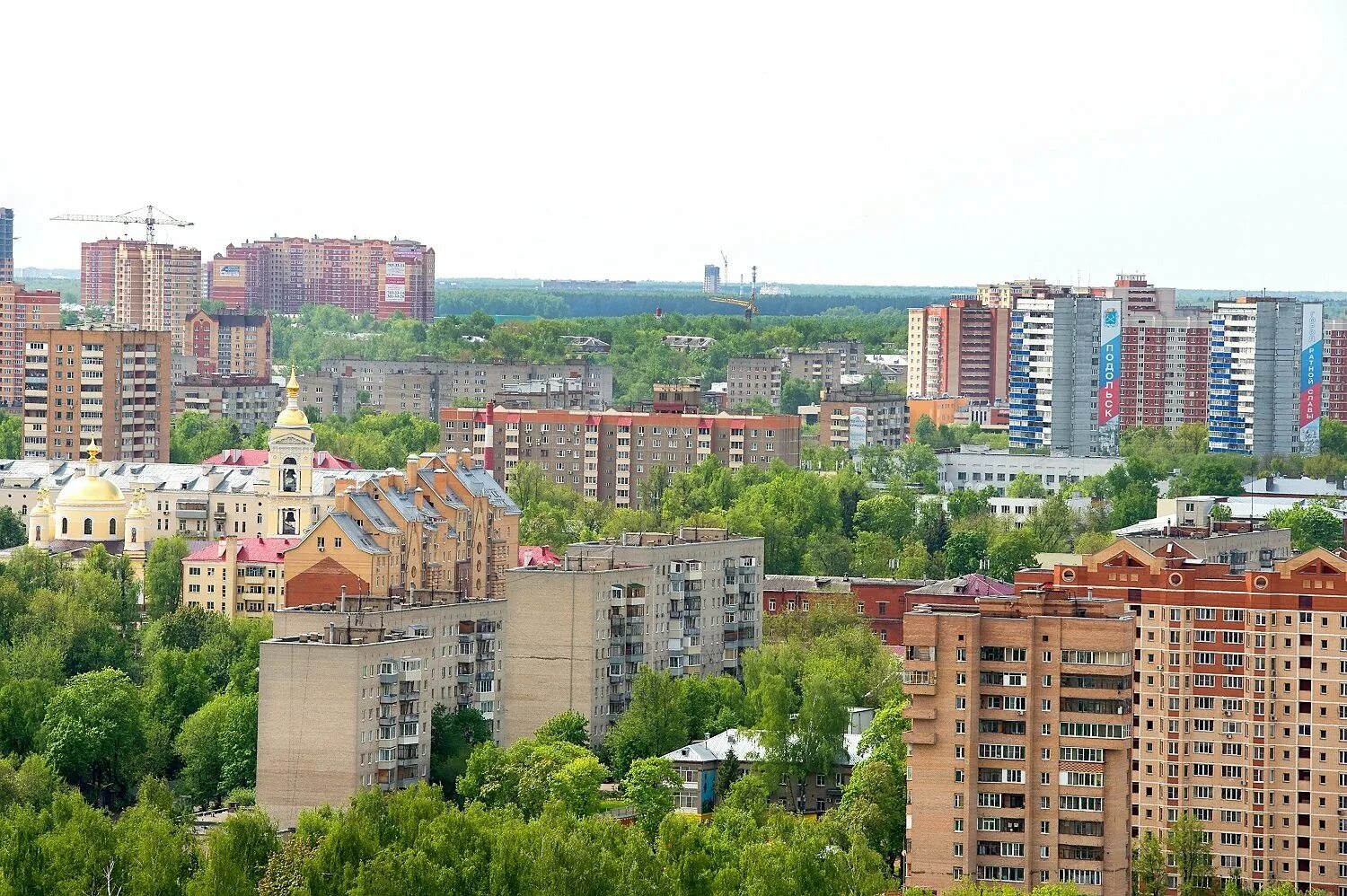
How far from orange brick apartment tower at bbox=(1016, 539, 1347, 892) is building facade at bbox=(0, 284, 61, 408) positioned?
8506cm

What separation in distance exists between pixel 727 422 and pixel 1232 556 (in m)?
42.5

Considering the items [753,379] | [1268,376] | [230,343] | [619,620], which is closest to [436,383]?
[753,379]

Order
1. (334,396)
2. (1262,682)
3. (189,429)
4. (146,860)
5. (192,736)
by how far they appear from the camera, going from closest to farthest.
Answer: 1. (146,860)
2. (1262,682)
3. (192,736)
4. (189,429)
5. (334,396)

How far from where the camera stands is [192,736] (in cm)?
6222

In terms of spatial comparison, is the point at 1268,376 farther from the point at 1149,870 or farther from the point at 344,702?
the point at 344,702

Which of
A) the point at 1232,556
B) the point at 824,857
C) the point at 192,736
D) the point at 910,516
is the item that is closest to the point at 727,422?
the point at 910,516

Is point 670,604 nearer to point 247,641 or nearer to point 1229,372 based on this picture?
point 247,641

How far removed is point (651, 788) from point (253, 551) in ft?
75.9

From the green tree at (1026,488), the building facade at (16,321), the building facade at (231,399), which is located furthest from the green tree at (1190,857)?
the building facade at (16,321)

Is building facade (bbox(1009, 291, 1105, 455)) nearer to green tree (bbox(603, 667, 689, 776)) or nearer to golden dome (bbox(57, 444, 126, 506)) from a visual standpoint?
golden dome (bbox(57, 444, 126, 506))

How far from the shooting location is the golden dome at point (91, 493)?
8838 centimetres

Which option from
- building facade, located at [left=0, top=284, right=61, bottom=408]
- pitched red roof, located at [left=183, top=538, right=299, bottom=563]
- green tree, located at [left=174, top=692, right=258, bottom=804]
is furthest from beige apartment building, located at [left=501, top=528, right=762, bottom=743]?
building facade, located at [left=0, top=284, right=61, bottom=408]

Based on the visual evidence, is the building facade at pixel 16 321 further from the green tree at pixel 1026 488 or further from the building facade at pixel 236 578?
the building facade at pixel 236 578

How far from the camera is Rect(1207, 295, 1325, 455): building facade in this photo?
419 ft
